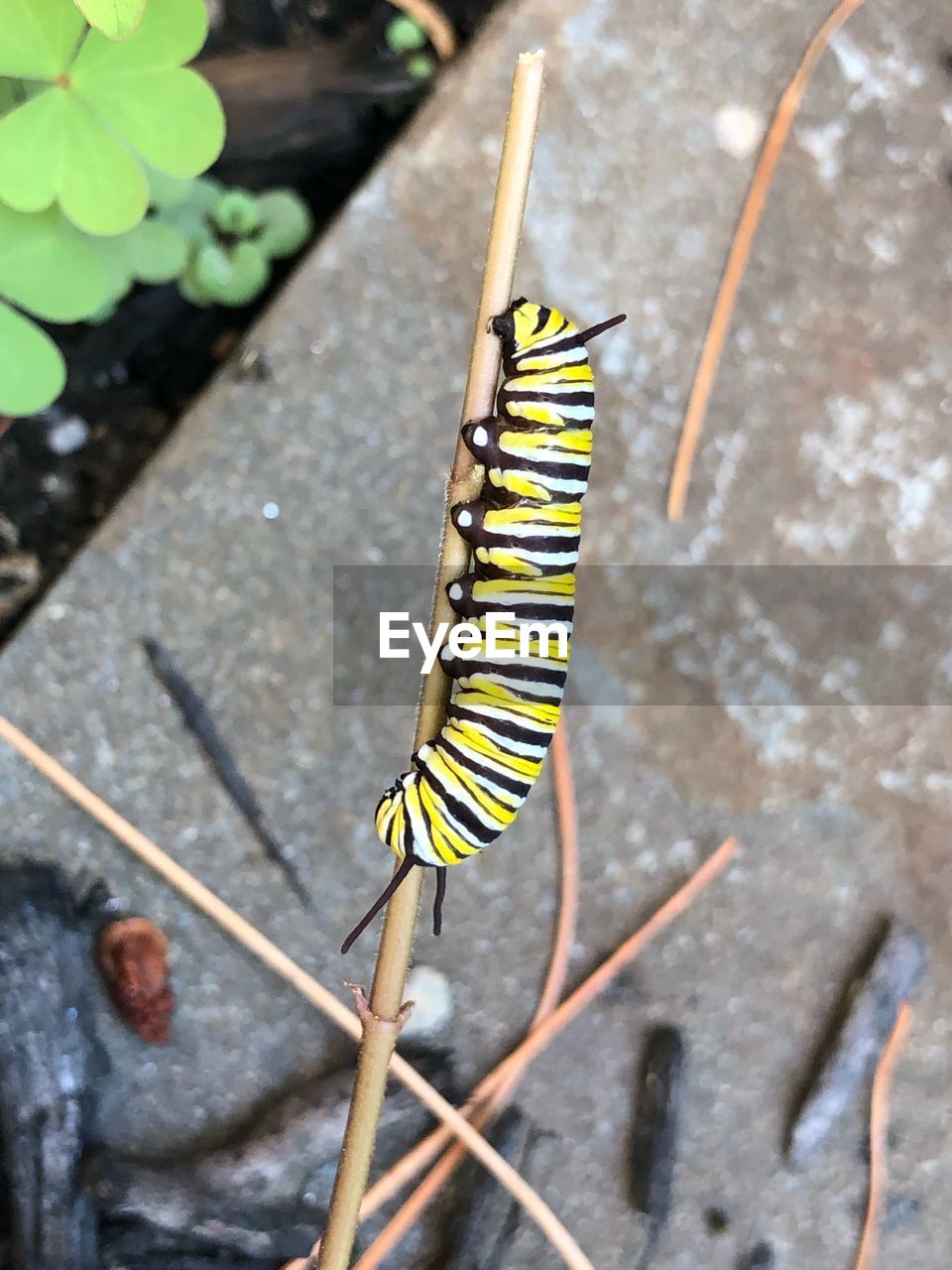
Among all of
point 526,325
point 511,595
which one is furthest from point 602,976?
point 526,325

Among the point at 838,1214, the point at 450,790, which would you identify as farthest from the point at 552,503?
the point at 838,1214

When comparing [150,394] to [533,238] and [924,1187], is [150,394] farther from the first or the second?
[924,1187]

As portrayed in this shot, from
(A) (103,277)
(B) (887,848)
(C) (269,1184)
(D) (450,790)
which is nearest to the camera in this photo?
(D) (450,790)

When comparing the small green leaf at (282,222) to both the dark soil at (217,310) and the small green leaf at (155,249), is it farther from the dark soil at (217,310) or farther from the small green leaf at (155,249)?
the small green leaf at (155,249)

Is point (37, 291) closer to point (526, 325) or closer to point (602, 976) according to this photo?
point (526, 325)

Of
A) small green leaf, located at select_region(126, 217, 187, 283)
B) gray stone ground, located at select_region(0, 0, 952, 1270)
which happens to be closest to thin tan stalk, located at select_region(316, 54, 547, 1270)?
gray stone ground, located at select_region(0, 0, 952, 1270)

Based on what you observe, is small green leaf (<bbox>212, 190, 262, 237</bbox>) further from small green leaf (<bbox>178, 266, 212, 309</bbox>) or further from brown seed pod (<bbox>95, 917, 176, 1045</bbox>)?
brown seed pod (<bbox>95, 917, 176, 1045</bbox>)
